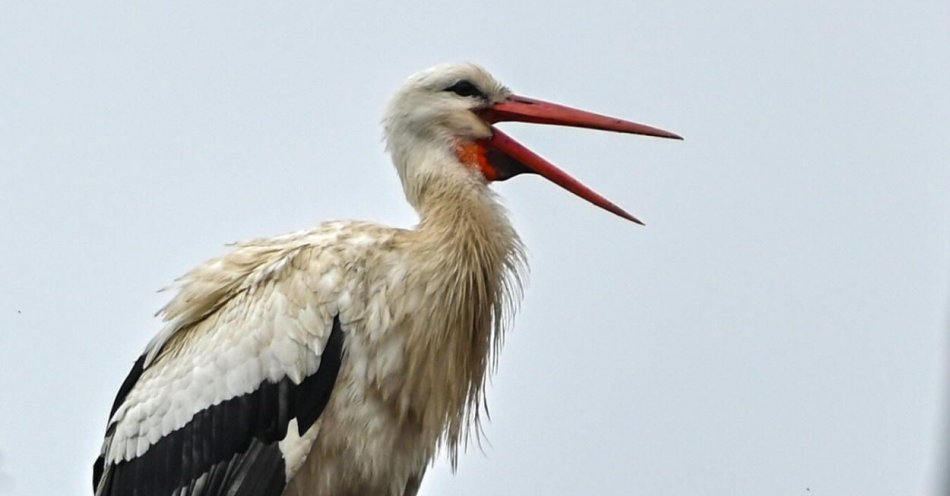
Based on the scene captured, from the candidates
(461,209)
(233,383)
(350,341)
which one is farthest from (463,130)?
(233,383)

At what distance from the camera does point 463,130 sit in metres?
5.97

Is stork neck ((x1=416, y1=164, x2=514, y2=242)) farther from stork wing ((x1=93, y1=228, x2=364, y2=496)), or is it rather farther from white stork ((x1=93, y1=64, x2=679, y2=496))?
stork wing ((x1=93, y1=228, x2=364, y2=496))

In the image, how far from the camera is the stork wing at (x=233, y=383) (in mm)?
5504

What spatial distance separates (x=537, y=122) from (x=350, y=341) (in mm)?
1218

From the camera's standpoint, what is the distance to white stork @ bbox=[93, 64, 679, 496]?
552 cm

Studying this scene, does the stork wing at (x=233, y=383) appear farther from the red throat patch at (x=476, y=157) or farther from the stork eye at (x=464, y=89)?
the stork eye at (x=464, y=89)

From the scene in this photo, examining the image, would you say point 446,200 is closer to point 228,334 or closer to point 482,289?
point 482,289

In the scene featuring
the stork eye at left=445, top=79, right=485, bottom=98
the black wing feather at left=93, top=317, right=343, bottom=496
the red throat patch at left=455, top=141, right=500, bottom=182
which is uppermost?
the stork eye at left=445, top=79, right=485, bottom=98

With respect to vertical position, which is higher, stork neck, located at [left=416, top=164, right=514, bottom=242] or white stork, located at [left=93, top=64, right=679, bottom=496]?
stork neck, located at [left=416, top=164, right=514, bottom=242]

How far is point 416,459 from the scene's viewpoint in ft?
18.7

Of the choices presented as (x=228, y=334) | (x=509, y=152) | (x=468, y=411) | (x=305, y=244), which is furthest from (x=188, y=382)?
(x=509, y=152)

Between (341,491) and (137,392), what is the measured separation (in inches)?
33.9

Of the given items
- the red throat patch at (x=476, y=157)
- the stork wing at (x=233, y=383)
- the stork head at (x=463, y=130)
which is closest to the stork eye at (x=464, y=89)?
the stork head at (x=463, y=130)

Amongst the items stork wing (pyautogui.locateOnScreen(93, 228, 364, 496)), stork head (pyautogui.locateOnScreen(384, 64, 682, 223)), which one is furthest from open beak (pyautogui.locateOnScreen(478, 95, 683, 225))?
stork wing (pyautogui.locateOnScreen(93, 228, 364, 496))
